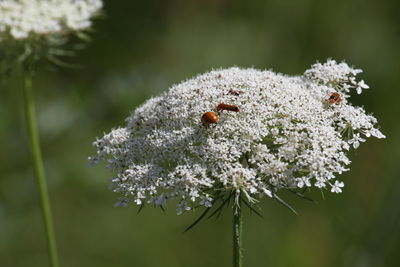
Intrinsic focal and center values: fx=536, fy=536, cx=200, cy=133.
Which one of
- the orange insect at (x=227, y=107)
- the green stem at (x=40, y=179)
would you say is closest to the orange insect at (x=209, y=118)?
the orange insect at (x=227, y=107)

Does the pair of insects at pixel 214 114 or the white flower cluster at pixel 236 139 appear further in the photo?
the pair of insects at pixel 214 114

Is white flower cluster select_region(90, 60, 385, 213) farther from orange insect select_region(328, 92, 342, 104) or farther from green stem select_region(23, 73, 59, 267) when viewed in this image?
green stem select_region(23, 73, 59, 267)

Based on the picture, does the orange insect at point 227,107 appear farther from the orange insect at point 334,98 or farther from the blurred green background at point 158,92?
the blurred green background at point 158,92

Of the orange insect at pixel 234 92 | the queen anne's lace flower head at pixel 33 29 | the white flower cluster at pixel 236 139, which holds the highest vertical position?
the queen anne's lace flower head at pixel 33 29

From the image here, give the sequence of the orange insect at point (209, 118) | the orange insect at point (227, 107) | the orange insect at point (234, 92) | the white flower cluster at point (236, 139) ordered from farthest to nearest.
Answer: the orange insect at point (234, 92) < the orange insect at point (227, 107) < the orange insect at point (209, 118) < the white flower cluster at point (236, 139)

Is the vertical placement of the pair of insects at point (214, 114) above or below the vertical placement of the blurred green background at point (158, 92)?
below

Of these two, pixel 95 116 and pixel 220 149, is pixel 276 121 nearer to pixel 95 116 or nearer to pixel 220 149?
pixel 220 149

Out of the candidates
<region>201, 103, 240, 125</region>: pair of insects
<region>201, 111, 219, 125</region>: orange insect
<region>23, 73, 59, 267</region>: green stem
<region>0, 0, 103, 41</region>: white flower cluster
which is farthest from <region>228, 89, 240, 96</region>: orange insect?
<region>0, 0, 103, 41</region>: white flower cluster

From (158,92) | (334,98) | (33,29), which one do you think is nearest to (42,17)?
(33,29)
